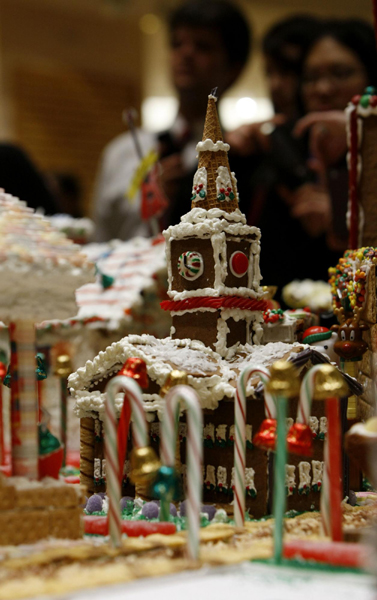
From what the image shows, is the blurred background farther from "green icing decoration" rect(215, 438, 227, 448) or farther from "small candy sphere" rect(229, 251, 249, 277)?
"green icing decoration" rect(215, 438, 227, 448)

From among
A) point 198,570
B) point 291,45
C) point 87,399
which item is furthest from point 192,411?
point 291,45

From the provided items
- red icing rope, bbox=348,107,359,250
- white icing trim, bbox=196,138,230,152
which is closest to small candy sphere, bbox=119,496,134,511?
white icing trim, bbox=196,138,230,152

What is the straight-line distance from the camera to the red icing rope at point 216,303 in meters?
4.77

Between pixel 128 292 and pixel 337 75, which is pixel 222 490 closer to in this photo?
pixel 128 292

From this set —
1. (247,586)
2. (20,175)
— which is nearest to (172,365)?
(247,586)

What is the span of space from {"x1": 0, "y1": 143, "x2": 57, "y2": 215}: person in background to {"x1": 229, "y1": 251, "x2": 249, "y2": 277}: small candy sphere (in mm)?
4904

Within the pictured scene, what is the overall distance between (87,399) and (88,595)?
1919mm

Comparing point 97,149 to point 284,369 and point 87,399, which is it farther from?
point 284,369

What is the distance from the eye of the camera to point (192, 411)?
11.1 feet

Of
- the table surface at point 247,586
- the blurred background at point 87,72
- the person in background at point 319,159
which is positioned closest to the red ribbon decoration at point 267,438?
the table surface at point 247,586

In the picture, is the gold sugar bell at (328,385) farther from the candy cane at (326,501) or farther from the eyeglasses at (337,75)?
the eyeglasses at (337,75)

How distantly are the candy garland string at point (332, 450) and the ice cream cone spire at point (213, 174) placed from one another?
1731 mm

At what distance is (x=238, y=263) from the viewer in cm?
486

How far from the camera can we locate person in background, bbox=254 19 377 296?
7035 mm
